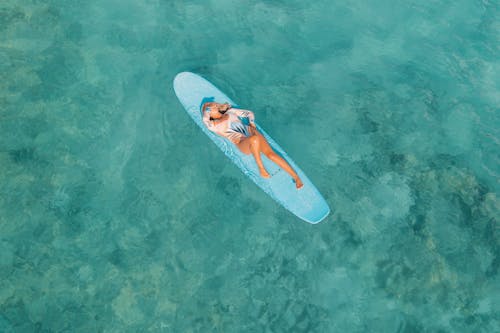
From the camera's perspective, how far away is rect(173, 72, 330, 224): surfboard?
23.7 feet

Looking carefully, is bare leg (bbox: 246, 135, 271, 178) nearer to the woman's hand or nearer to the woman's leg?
the woman's leg

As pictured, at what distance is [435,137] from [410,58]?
1.99 meters

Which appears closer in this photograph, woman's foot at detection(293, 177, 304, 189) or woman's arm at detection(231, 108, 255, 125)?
woman's arm at detection(231, 108, 255, 125)

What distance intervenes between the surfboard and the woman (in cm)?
18

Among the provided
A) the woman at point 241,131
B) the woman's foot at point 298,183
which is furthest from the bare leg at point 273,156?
the woman's foot at point 298,183

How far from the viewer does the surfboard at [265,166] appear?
721 cm

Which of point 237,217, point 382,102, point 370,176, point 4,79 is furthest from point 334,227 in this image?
point 4,79

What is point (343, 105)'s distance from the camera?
8266 millimetres

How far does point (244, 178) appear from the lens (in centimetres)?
754

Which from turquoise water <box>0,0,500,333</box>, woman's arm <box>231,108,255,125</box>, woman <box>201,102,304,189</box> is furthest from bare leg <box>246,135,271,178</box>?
turquoise water <box>0,0,500,333</box>

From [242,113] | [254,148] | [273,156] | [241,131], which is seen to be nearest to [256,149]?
[254,148]

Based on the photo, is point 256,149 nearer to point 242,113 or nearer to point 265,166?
point 265,166

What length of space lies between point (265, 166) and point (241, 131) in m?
0.82

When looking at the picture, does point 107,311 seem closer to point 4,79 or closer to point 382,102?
point 4,79
